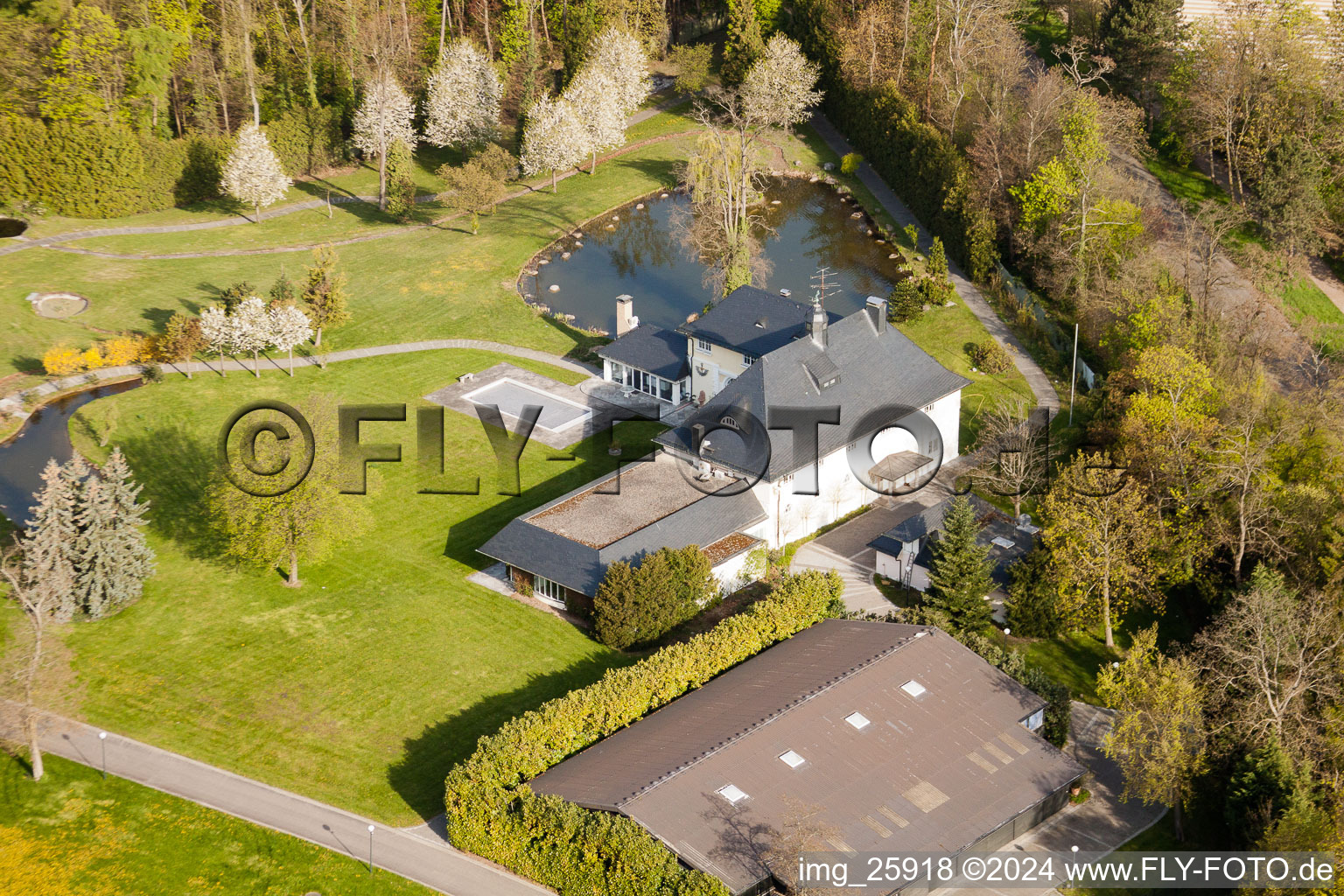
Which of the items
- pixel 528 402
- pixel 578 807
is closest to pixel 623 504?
pixel 528 402

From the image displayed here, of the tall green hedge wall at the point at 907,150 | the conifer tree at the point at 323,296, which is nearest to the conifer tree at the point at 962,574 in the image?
the tall green hedge wall at the point at 907,150

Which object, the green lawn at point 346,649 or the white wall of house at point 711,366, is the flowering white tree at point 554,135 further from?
the green lawn at point 346,649

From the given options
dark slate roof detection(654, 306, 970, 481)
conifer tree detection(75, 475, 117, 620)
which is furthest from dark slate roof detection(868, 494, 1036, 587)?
conifer tree detection(75, 475, 117, 620)

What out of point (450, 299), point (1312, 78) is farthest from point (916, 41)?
point (450, 299)

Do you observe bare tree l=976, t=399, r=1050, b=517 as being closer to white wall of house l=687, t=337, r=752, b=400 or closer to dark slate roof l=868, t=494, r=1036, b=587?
dark slate roof l=868, t=494, r=1036, b=587

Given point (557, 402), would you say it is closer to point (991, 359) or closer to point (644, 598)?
point (644, 598)
